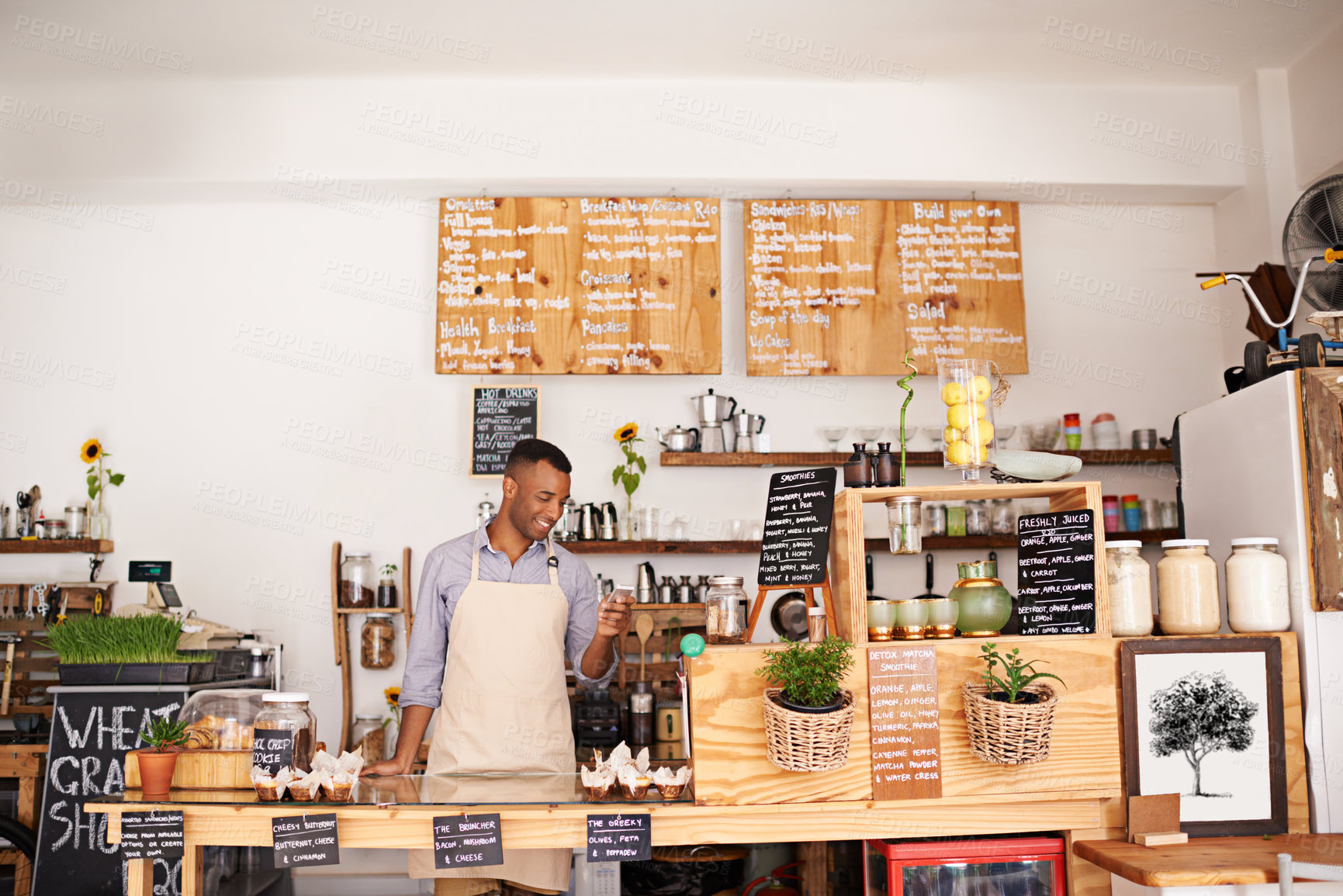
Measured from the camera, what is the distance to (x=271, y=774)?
2.26 m

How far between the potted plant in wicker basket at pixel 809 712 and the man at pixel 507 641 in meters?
0.70

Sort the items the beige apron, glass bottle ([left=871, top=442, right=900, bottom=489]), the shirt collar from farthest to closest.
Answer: the shirt collar
the beige apron
glass bottle ([left=871, top=442, right=900, bottom=489])

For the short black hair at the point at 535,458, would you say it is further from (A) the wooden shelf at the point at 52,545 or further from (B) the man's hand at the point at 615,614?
(A) the wooden shelf at the point at 52,545

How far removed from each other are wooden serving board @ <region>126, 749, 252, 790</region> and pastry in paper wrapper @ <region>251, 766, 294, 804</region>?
0.41 ft

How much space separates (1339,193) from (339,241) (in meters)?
4.02

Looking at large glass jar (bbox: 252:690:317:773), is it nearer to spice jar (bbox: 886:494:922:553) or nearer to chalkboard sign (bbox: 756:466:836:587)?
chalkboard sign (bbox: 756:466:836:587)

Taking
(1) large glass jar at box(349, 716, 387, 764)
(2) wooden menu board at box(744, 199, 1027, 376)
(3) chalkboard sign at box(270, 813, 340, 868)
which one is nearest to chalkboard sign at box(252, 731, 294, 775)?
(3) chalkboard sign at box(270, 813, 340, 868)

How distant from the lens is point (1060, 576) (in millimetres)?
2451

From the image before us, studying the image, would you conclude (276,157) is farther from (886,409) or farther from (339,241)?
(886,409)

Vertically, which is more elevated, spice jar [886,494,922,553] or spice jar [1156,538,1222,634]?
spice jar [886,494,922,553]

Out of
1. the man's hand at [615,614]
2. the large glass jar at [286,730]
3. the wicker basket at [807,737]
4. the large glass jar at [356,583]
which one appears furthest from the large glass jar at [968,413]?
the large glass jar at [356,583]

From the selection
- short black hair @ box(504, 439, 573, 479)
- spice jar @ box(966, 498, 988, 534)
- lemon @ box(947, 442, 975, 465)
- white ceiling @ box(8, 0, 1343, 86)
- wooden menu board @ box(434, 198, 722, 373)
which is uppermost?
white ceiling @ box(8, 0, 1343, 86)

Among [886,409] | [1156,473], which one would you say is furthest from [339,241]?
[1156,473]

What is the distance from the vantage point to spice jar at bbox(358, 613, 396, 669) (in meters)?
4.55
